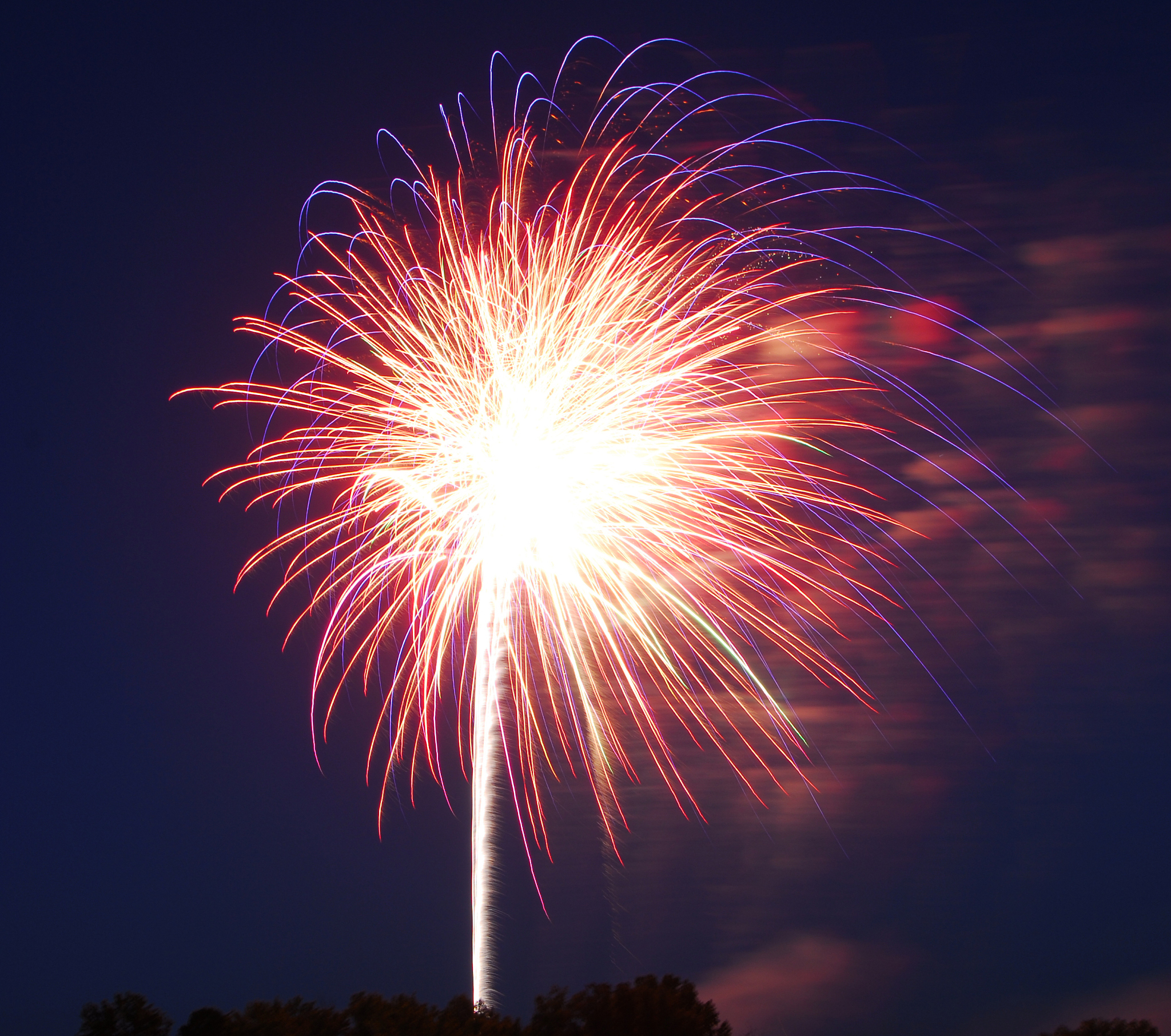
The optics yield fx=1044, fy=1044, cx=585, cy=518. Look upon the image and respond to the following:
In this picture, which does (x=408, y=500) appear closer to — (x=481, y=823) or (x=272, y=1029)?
(x=481, y=823)

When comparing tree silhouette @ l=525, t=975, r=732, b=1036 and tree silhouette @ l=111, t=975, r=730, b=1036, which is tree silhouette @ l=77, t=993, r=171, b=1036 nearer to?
tree silhouette @ l=111, t=975, r=730, b=1036

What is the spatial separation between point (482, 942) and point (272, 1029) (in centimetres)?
419

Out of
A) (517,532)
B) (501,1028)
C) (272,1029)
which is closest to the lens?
(272,1029)

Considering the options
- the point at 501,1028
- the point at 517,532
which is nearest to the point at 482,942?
the point at 501,1028

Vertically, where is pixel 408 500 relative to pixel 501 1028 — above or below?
above

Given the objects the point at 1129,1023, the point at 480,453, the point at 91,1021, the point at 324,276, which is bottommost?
the point at 1129,1023

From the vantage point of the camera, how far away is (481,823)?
18.5 m

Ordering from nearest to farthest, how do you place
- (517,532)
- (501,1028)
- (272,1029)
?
(272,1029), (501,1028), (517,532)

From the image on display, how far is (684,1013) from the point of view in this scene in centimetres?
1670

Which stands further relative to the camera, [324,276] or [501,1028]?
[324,276]

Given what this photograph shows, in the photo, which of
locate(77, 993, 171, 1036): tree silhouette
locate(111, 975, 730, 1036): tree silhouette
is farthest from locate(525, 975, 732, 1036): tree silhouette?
locate(77, 993, 171, 1036): tree silhouette

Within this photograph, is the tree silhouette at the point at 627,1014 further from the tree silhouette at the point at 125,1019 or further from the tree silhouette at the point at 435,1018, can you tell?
the tree silhouette at the point at 125,1019

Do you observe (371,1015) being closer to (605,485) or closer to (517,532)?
(517,532)

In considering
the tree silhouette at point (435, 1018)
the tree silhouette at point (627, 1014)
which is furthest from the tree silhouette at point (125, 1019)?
the tree silhouette at point (627, 1014)
